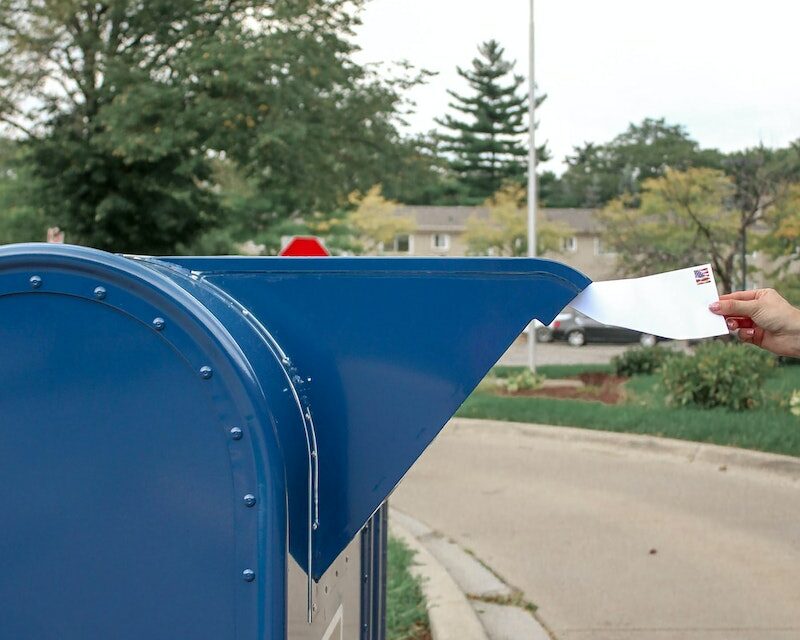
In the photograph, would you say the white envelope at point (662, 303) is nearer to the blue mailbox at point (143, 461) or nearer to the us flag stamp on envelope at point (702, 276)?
the us flag stamp on envelope at point (702, 276)

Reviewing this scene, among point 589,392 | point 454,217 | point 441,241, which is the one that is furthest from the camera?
point 454,217

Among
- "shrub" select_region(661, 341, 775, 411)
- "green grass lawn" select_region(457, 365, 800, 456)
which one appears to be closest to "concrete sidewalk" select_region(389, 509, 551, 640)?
"green grass lawn" select_region(457, 365, 800, 456)

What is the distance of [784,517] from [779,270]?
14115mm

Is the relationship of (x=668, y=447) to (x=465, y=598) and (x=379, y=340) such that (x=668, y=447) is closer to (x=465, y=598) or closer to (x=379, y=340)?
(x=465, y=598)

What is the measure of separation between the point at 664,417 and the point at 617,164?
81.9 m

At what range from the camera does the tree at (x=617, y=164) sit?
84.2 metres

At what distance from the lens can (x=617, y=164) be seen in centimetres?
9006

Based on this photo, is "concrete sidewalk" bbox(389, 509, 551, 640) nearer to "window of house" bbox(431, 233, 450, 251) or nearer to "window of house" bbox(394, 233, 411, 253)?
"window of house" bbox(394, 233, 411, 253)

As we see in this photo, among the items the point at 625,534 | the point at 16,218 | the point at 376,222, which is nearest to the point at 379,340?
the point at 625,534

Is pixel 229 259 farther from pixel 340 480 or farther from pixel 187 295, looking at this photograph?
pixel 340 480

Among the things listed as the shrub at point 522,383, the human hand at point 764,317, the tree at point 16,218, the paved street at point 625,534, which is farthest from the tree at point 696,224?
the human hand at point 764,317

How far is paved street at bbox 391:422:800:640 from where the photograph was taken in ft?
17.5

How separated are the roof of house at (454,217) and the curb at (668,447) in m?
51.7

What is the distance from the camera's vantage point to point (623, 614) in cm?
534
